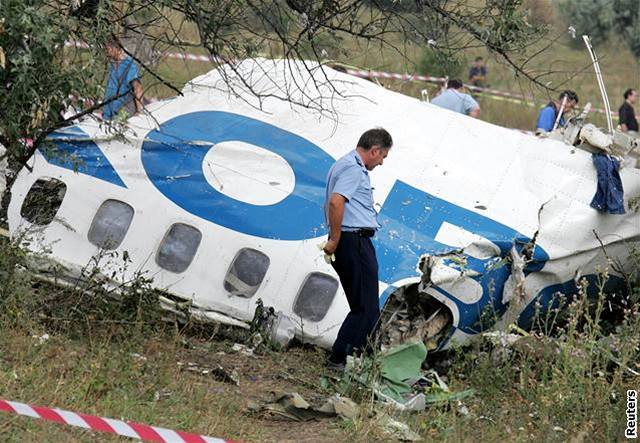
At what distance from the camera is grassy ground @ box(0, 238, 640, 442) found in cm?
710

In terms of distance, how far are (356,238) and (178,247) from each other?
6.12ft

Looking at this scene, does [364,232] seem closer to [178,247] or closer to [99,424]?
[178,247]

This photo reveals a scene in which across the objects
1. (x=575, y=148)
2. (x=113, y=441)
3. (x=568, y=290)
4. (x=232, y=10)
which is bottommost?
(x=113, y=441)

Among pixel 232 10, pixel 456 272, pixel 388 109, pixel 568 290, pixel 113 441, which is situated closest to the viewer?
pixel 113 441

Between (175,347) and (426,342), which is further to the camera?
(426,342)

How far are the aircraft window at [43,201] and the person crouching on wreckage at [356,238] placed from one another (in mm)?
2669

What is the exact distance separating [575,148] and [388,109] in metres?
1.70

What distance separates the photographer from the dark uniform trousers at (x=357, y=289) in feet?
28.1

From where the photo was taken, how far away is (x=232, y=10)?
8352 millimetres

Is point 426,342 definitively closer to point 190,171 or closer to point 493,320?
point 493,320

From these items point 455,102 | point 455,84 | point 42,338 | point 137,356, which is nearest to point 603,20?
point 455,84

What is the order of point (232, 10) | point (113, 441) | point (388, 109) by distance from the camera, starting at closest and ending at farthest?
point (113, 441) → point (232, 10) → point (388, 109)

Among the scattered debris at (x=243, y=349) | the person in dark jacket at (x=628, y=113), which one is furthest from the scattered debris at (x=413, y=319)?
the person in dark jacket at (x=628, y=113)

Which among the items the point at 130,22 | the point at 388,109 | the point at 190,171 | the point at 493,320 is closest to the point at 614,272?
the point at 493,320
